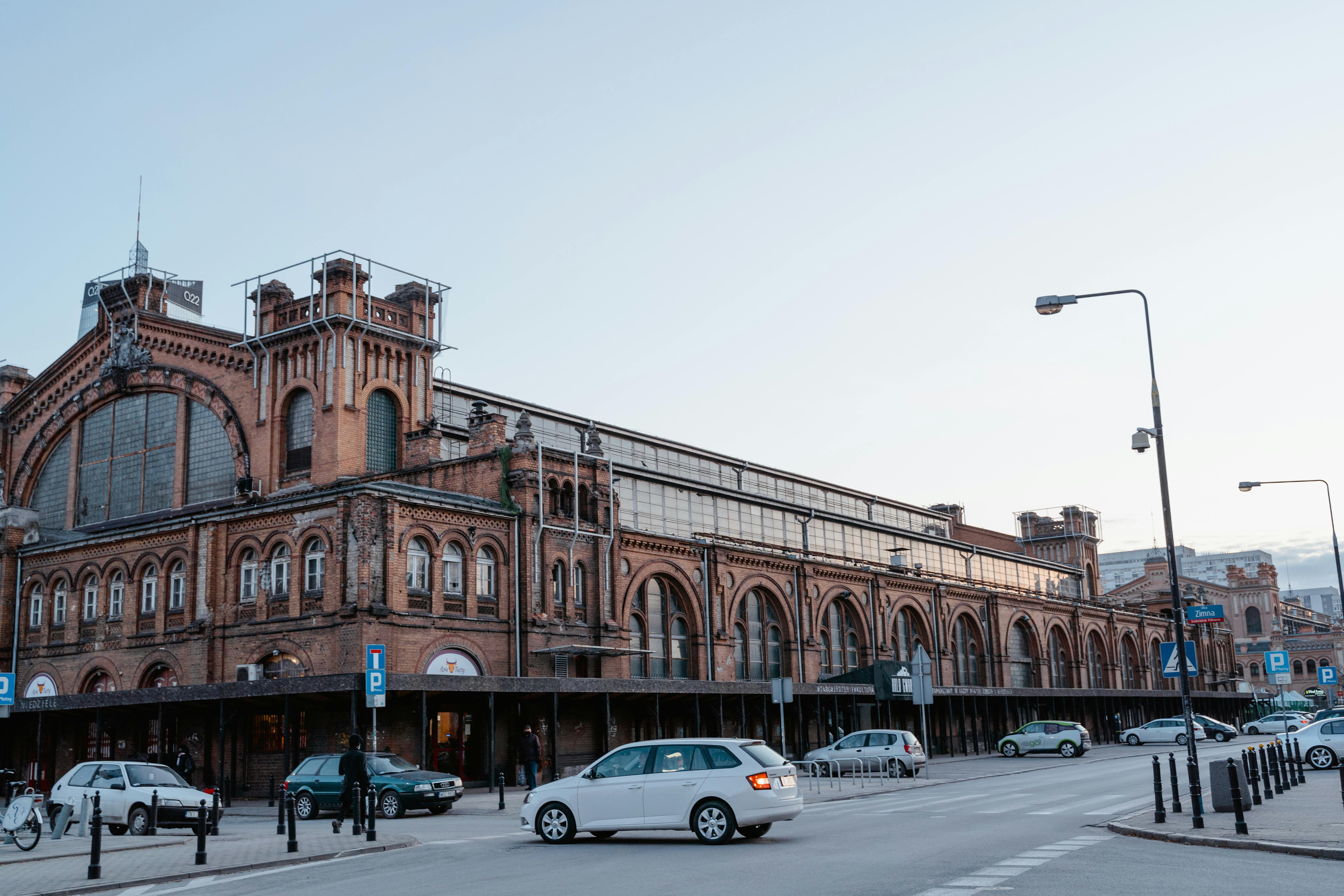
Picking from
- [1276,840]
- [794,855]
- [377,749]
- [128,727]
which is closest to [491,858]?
[794,855]

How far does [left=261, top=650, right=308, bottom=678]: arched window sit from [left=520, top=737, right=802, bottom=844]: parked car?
57.3 ft

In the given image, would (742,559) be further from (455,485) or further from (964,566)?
(964,566)

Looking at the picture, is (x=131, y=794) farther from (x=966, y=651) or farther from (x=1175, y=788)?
(x=966, y=651)

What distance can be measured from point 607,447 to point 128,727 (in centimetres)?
2129

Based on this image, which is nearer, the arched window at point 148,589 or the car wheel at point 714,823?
the car wheel at point 714,823

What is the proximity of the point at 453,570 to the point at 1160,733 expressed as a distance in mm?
41713

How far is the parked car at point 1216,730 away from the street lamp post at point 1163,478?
4477 centimetres

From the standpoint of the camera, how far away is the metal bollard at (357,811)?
67.6 ft

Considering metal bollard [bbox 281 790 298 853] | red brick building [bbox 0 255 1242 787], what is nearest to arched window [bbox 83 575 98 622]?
red brick building [bbox 0 255 1242 787]

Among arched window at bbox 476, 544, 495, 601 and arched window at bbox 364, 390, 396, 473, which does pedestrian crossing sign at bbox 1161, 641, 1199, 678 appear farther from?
arched window at bbox 364, 390, 396, 473

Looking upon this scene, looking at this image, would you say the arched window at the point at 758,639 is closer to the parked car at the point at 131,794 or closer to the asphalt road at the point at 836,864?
the asphalt road at the point at 836,864

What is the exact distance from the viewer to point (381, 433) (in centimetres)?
4300

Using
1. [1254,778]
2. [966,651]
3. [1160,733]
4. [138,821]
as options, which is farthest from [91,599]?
[1160,733]

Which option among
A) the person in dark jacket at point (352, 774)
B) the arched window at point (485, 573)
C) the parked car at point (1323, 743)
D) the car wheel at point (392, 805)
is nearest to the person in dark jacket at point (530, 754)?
the car wheel at point (392, 805)
